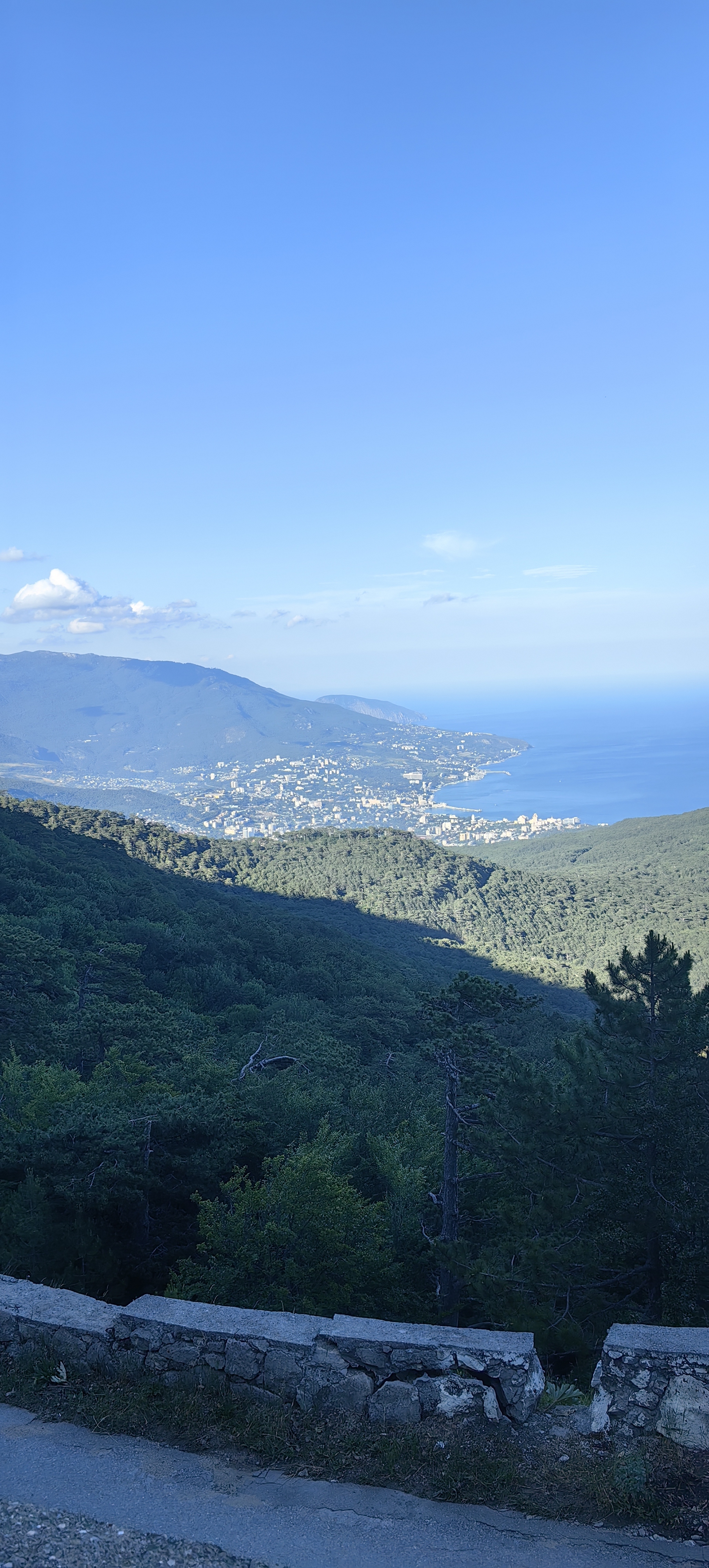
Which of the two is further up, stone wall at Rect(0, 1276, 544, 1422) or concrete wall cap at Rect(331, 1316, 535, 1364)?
concrete wall cap at Rect(331, 1316, 535, 1364)

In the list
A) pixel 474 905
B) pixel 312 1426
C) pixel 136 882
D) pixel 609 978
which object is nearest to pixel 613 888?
pixel 474 905

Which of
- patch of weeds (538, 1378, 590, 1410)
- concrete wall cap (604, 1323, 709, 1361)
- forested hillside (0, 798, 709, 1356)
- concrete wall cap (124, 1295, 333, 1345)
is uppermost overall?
concrete wall cap (604, 1323, 709, 1361)

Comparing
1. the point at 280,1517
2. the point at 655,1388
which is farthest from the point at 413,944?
the point at 280,1517

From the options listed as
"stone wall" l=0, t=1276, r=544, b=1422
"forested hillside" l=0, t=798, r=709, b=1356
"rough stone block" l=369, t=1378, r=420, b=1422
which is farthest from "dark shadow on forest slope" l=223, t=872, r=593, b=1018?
"rough stone block" l=369, t=1378, r=420, b=1422

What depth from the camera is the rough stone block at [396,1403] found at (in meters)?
4.58

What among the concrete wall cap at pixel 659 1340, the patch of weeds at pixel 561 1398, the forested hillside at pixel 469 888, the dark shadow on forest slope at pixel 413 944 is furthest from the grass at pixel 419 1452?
the forested hillside at pixel 469 888

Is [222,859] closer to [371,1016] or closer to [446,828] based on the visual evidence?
[371,1016]

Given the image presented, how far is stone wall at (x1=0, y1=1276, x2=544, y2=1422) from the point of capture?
14.9 ft

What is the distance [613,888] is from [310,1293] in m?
96.2

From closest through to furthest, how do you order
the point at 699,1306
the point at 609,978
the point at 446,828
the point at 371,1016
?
the point at 699,1306
the point at 609,978
the point at 371,1016
the point at 446,828

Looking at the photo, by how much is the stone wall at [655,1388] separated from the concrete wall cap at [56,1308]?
3196 mm

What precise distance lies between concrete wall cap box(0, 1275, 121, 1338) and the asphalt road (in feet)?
2.14

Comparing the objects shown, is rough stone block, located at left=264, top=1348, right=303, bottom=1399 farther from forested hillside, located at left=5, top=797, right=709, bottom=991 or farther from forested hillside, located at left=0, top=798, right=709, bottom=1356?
forested hillside, located at left=5, top=797, right=709, bottom=991

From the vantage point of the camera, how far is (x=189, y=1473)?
170 inches
